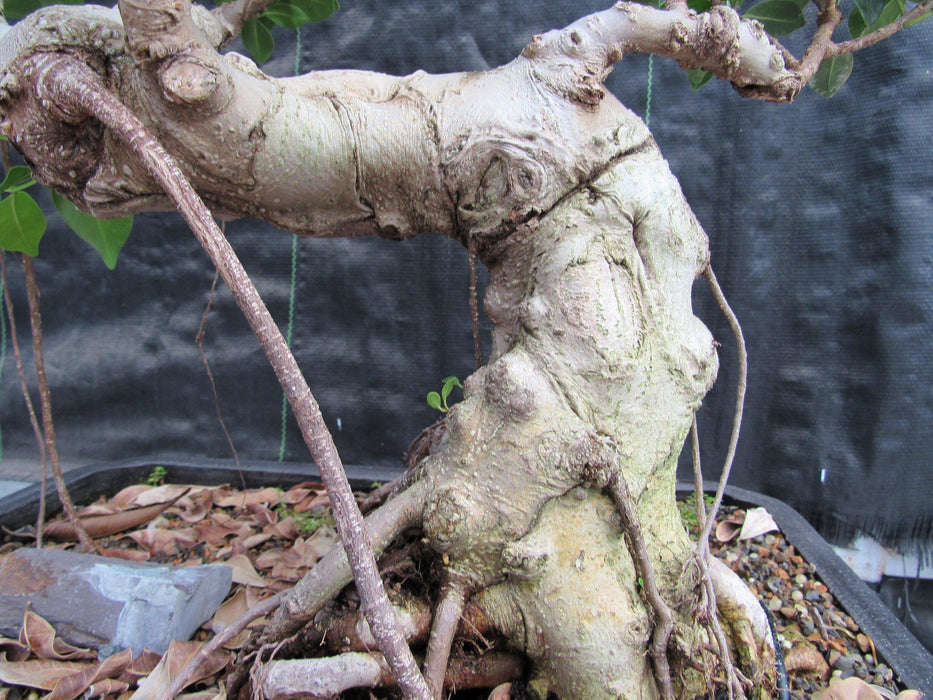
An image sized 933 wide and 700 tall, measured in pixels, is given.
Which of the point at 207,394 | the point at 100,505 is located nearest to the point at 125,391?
the point at 207,394

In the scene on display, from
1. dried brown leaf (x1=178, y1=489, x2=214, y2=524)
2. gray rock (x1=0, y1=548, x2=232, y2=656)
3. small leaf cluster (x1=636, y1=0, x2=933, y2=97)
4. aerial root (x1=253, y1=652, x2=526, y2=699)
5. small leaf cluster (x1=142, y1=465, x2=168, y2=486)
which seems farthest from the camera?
small leaf cluster (x1=142, y1=465, x2=168, y2=486)

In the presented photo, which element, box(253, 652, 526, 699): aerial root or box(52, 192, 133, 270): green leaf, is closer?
box(253, 652, 526, 699): aerial root

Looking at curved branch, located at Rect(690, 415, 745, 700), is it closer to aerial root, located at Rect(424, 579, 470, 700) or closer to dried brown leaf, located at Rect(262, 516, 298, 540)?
aerial root, located at Rect(424, 579, 470, 700)

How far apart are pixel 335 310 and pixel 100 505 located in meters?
0.78

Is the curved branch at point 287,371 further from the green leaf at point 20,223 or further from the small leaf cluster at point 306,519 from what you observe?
the small leaf cluster at point 306,519

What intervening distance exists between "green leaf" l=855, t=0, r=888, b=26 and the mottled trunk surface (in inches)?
14.3

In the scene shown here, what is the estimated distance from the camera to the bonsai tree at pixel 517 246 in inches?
28.0

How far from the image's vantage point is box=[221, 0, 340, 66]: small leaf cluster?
1.09 meters

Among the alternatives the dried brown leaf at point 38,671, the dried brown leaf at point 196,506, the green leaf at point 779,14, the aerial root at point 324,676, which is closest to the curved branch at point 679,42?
the green leaf at point 779,14

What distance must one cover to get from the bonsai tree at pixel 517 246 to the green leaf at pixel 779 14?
29 cm

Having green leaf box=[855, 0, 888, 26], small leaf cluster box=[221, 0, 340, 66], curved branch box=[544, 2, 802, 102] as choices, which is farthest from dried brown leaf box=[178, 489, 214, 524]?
green leaf box=[855, 0, 888, 26]

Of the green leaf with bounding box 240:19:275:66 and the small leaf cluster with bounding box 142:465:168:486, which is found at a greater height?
the green leaf with bounding box 240:19:275:66

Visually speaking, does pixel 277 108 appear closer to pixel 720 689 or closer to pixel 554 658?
pixel 554 658

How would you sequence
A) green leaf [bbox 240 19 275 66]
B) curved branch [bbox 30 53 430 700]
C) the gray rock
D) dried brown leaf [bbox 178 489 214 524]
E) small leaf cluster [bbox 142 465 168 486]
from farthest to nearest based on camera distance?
1. small leaf cluster [bbox 142 465 168 486]
2. dried brown leaf [bbox 178 489 214 524]
3. green leaf [bbox 240 19 275 66]
4. the gray rock
5. curved branch [bbox 30 53 430 700]
